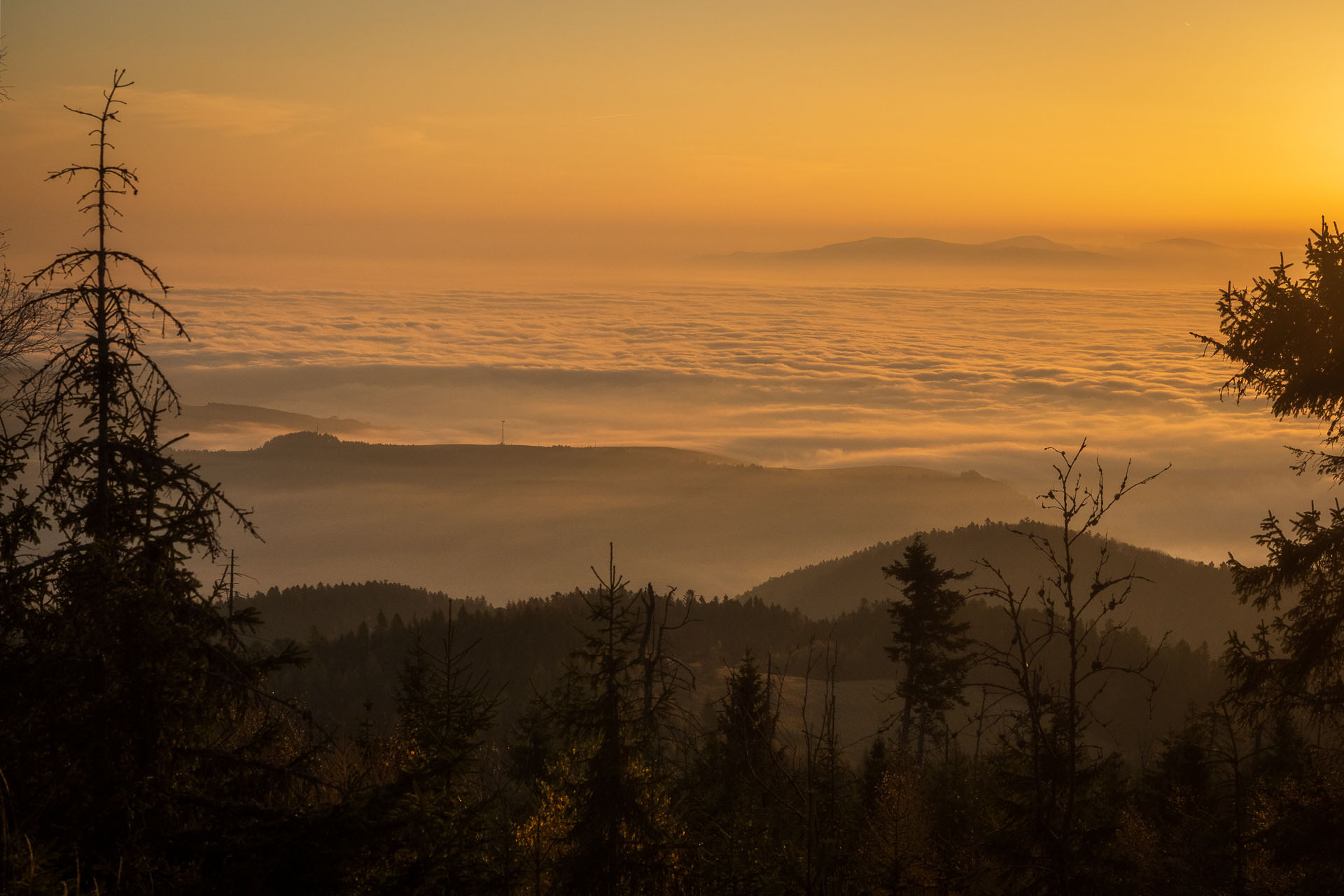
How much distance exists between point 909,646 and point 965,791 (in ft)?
20.3

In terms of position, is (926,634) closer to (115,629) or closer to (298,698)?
(298,698)

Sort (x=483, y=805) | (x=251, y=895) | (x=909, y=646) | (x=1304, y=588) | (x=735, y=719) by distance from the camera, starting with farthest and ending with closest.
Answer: (x=909, y=646), (x=735, y=719), (x=483, y=805), (x=1304, y=588), (x=251, y=895)

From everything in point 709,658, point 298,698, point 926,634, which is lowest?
point 709,658

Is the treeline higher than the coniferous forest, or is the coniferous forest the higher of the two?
the coniferous forest

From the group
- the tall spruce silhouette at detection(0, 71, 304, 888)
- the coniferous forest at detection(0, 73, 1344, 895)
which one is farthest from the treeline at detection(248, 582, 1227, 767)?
the tall spruce silhouette at detection(0, 71, 304, 888)

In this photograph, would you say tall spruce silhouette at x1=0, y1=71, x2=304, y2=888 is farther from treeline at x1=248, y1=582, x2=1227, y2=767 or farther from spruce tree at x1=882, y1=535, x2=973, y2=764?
treeline at x1=248, y1=582, x2=1227, y2=767

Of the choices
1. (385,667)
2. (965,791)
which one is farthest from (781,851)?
(385,667)

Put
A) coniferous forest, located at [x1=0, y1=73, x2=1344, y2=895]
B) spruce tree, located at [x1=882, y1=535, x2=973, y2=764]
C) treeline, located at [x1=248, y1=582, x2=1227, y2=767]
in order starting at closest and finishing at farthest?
1. coniferous forest, located at [x1=0, y1=73, x2=1344, y2=895]
2. spruce tree, located at [x1=882, y1=535, x2=973, y2=764]
3. treeline, located at [x1=248, y1=582, x2=1227, y2=767]

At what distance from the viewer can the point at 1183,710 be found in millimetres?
108625

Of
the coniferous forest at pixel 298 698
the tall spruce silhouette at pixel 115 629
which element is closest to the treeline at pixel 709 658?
the coniferous forest at pixel 298 698

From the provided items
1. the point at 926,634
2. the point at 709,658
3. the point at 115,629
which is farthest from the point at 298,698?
the point at 709,658

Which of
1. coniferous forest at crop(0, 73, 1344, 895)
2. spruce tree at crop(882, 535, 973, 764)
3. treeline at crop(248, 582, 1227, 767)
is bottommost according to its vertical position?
treeline at crop(248, 582, 1227, 767)

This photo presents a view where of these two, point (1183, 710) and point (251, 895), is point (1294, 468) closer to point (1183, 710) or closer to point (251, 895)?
point (251, 895)

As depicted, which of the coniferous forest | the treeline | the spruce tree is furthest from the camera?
the treeline
